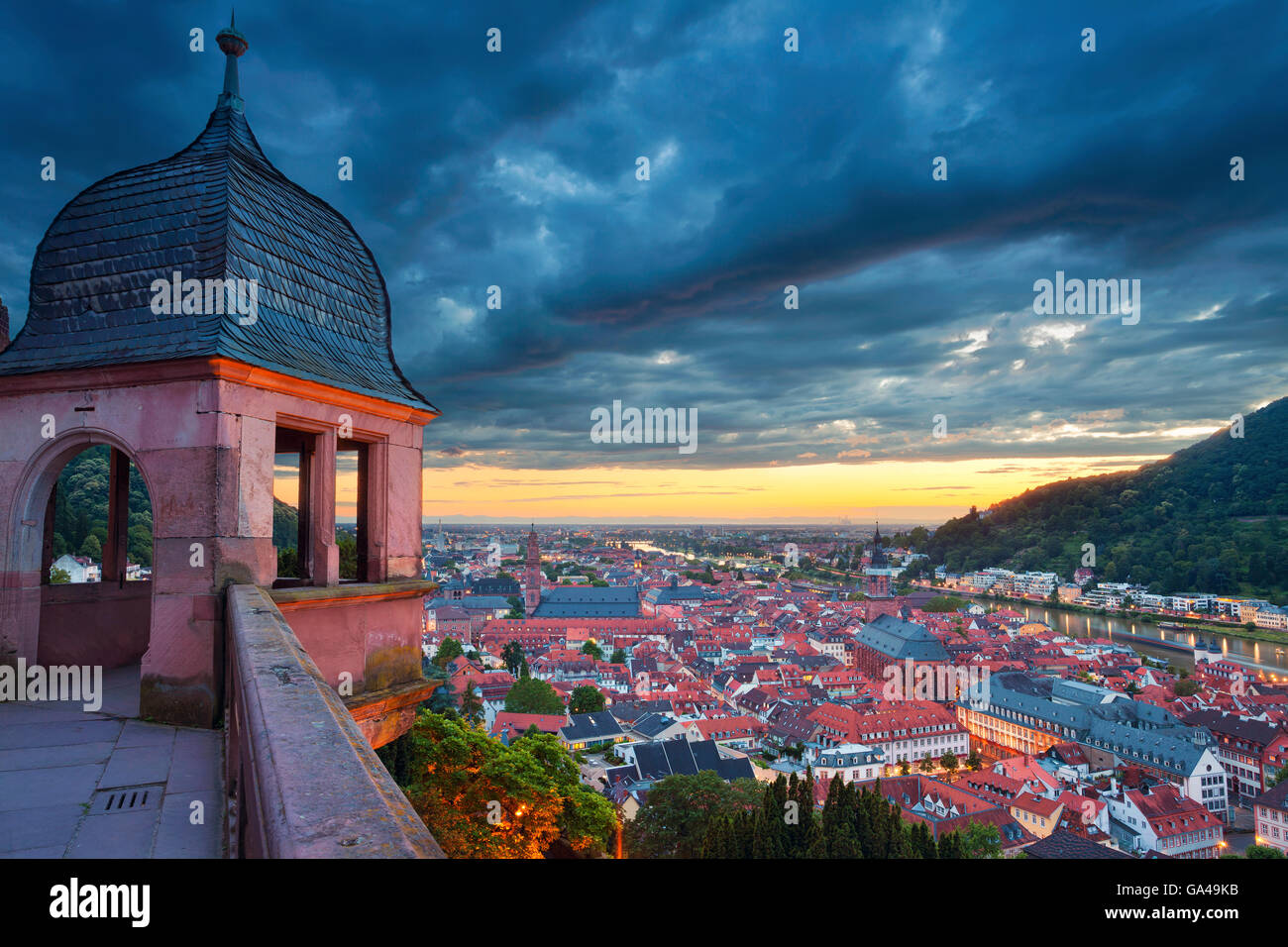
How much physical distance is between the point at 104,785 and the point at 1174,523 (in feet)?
520

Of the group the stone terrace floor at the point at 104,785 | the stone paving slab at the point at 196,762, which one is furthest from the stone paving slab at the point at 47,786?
the stone paving slab at the point at 196,762

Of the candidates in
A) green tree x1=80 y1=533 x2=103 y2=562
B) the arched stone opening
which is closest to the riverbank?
green tree x1=80 y1=533 x2=103 y2=562

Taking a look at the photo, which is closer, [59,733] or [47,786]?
[47,786]

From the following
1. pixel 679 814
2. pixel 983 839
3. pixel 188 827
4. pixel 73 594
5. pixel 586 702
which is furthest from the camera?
pixel 586 702

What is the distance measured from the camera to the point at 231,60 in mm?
6836

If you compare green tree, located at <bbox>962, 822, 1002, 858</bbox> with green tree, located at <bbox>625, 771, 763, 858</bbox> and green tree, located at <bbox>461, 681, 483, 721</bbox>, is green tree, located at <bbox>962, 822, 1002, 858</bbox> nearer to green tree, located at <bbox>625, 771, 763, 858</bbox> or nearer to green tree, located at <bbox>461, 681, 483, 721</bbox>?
green tree, located at <bbox>625, 771, 763, 858</bbox>

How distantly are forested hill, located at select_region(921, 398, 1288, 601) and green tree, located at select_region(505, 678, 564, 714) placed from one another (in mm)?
104140

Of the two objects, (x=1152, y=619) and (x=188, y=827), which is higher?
(x=188, y=827)

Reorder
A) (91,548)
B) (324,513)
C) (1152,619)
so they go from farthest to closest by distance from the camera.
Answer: (1152,619), (91,548), (324,513)

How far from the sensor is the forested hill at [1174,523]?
365ft

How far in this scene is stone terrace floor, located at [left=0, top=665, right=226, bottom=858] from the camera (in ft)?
9.16

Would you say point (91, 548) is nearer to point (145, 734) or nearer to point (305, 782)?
point (145, 734)

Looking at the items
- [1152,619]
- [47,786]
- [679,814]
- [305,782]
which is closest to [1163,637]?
[1152,619]
